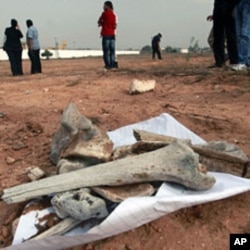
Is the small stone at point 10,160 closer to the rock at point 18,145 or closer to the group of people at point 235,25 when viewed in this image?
the rock at point 18,145

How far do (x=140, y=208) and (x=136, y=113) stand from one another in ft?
6.00

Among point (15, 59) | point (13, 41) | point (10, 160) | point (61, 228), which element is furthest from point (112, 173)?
point (15, 59)

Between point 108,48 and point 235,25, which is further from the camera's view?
point 108,48

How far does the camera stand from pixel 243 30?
5867 mm

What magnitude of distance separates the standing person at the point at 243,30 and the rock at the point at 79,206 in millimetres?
4378

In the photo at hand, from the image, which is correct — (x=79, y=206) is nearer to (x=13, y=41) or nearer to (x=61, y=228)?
(x=61, y=228)

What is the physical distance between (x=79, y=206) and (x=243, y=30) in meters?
4.75

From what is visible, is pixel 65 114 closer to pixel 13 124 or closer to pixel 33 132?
pixel 33 132

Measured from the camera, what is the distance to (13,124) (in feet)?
11.9

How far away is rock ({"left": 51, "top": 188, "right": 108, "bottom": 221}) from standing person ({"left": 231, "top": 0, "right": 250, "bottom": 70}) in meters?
4.38

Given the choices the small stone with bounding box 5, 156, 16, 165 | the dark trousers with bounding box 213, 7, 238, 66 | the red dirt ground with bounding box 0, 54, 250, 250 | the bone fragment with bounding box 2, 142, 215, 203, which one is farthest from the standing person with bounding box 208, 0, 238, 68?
the bone fragment with bounding box 2, 142, 215, 203

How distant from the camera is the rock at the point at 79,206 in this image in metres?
1.87

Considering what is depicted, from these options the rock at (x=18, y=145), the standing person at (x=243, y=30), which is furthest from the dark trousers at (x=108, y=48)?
the rock at (x=18, y=145)

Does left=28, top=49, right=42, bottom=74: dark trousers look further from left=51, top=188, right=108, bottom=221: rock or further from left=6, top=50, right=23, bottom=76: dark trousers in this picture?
left=51, top=188, right=108, bottom=221: rock
